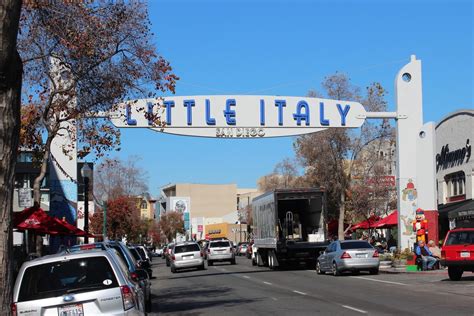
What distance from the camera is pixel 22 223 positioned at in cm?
2002

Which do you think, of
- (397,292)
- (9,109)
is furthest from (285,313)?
(9,109)

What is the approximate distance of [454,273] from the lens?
24.3m

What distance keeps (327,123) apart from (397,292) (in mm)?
14509

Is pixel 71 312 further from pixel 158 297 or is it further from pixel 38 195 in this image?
pixel 158 297

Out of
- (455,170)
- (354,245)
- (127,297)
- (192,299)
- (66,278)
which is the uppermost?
(455,170)

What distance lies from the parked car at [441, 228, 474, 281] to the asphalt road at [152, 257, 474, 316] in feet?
1.94

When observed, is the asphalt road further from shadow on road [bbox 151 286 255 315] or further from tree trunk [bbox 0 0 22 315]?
tree trunk [bbox 0 0 22 315]

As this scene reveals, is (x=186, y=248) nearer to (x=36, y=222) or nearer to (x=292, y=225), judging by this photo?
(x=292, y=225)

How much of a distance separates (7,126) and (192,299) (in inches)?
518

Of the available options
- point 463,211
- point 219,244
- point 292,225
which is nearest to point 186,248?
point 292,225

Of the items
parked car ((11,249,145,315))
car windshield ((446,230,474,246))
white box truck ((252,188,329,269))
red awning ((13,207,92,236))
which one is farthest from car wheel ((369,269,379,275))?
parked car ((11,249,145,315))

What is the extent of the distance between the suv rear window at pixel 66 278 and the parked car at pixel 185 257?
3103 centimetres

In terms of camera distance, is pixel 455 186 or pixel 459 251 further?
pixel 455 186

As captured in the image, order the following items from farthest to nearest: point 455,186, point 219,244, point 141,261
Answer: point 219,244 < point 455,186 < point 141,261
